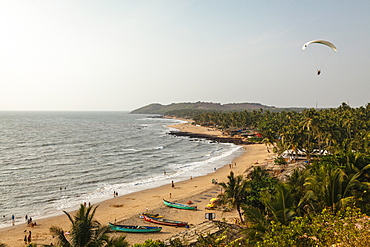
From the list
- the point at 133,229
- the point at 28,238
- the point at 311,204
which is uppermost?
the point at 311,204

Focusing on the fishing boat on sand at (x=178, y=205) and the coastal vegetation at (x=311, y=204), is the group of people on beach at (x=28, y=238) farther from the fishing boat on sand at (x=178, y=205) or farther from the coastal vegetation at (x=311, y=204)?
the coastal vegetation at (x=311, y=204)

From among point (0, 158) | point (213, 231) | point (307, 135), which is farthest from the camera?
point (0, 158)

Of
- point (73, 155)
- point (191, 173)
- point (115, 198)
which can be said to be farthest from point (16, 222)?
point (73, 155)

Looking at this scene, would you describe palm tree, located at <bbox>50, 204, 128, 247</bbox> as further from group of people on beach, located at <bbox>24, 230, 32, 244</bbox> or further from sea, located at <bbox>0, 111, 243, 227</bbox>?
sea, located at <bbox>0, 111, 243, 227</bbox>

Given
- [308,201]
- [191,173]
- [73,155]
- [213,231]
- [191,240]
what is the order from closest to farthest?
[308,201], [191,240], [213,231], [191,173], [73,155]

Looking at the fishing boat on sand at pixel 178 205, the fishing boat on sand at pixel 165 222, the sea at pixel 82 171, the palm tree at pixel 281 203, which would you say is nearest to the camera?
the palm tree at pixel 281 203

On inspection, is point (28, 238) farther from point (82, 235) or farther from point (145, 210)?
point (82, 235)

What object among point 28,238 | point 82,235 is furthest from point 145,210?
point 82,235

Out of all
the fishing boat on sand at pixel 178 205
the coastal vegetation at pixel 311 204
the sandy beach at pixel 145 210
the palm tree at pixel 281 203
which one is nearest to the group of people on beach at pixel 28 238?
the sandy beach at pixel 145 210

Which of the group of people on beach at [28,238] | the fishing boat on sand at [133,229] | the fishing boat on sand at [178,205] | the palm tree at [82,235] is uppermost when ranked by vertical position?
the palm tree at [82,235]

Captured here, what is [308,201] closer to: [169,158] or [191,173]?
[191,173]

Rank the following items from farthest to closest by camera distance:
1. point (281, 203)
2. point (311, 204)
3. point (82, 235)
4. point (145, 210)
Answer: point (145, 210) → point (311, 204) → point (281, 203) → point (82, 235)
